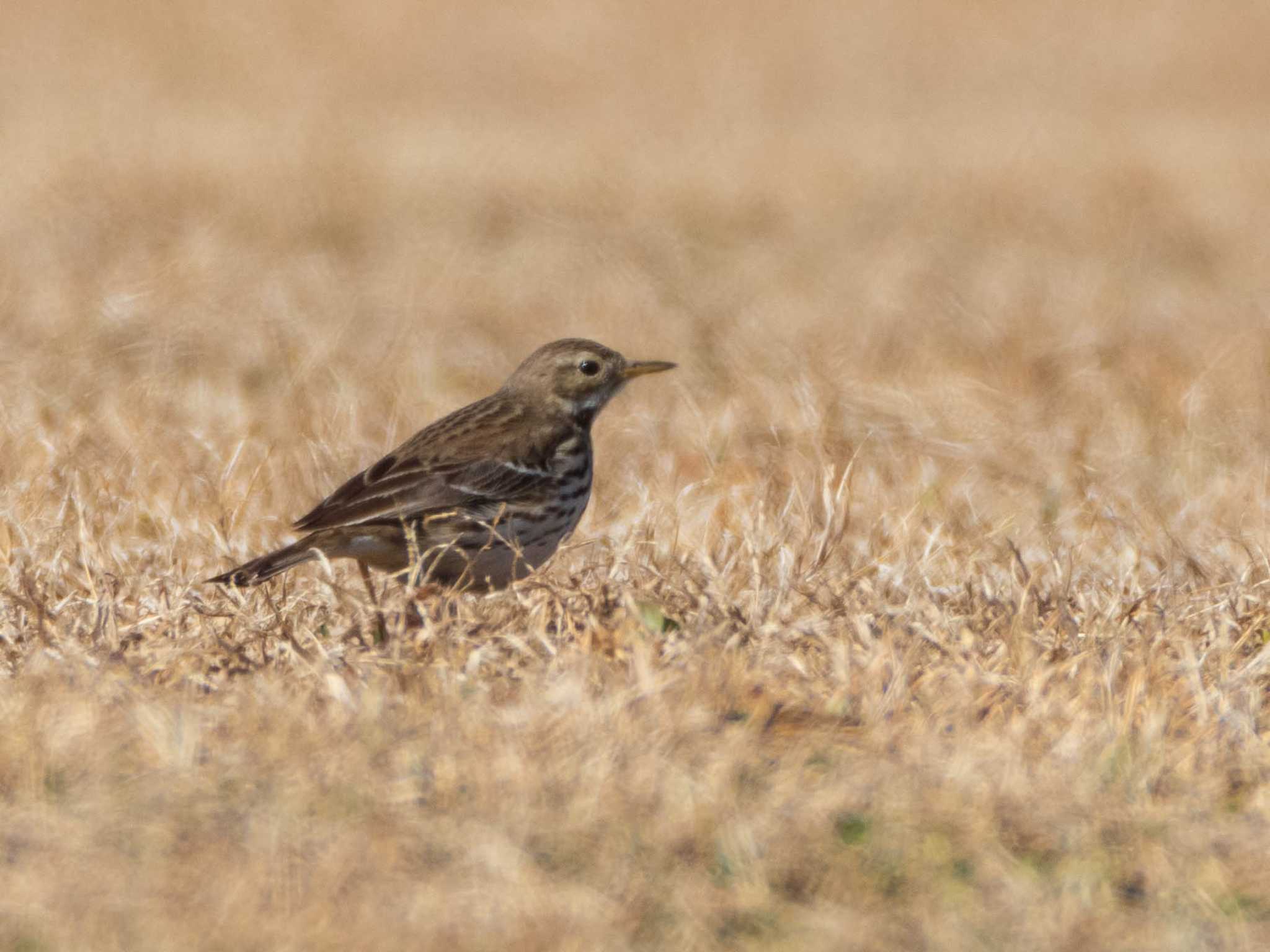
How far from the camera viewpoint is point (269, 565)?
5590mm

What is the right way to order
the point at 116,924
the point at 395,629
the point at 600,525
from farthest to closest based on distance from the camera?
the point at 600,525, the point at 395,629, the point at 116,924

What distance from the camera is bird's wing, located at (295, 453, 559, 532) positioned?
5793 millimetres

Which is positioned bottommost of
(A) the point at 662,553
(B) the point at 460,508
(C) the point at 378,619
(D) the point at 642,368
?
(A) the point at 662,553

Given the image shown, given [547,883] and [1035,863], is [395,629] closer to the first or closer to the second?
[547,883]

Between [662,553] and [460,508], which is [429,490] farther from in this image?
[662,553]

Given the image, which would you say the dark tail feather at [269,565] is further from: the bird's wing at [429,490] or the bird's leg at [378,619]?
the bird's leg at [378,619]

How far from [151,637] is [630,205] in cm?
884

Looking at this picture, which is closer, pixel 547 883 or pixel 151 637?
pixel 547 883

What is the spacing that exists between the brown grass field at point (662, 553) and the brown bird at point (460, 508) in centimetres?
16

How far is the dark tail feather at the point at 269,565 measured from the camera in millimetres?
5543

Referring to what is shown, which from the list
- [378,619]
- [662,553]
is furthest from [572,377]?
[378,619]

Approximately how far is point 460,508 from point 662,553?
2.90 ft

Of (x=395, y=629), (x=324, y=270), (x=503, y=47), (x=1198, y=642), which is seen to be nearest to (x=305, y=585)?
(x=395, y=629)

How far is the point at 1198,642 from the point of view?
5547 millimetres
